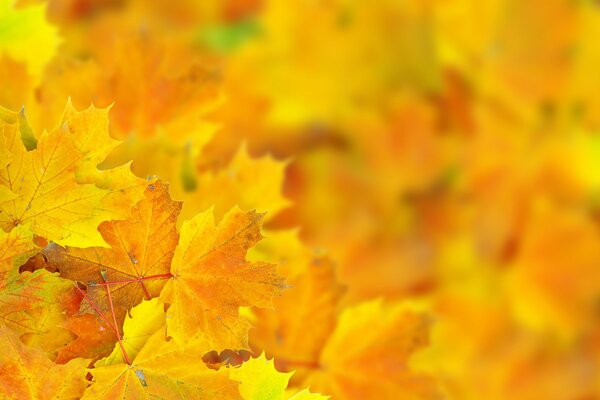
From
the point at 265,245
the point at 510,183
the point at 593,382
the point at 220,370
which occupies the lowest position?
the point at 220,370

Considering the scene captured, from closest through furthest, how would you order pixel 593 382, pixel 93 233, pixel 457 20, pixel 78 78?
pixel 93 233 < pixel 78 78 < pixel 457 20 < pixel 593 382

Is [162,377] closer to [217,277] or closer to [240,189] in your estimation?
[217,277]

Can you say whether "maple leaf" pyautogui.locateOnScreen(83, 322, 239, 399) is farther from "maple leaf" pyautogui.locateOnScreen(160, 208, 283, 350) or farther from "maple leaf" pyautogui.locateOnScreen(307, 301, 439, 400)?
"maple leaf" pyautogui.locateOnScreen(307, 301, 439, 400)

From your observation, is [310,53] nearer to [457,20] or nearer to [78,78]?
[457,20]

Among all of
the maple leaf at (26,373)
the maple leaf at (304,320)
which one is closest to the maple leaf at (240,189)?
the maple leaf at (304,320)

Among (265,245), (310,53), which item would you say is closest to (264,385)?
(265,245)

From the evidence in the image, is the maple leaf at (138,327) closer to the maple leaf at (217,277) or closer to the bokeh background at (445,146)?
the maple leaf at (217,277)
